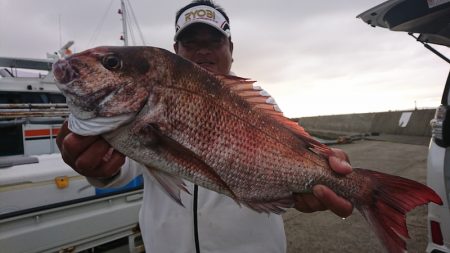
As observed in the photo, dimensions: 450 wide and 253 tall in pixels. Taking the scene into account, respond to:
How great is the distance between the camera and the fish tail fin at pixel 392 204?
166 centimetres

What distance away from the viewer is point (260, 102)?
5.79ft

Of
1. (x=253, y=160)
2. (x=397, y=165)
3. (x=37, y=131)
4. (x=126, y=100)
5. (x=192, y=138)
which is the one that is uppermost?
(x=126, y=100)

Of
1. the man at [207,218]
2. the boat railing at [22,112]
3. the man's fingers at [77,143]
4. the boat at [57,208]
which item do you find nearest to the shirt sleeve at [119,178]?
the man at [207,218]

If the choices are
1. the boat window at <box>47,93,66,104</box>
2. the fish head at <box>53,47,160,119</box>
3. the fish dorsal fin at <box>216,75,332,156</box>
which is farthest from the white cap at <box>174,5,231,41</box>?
the boat window at <box>47,93,66,104</box>

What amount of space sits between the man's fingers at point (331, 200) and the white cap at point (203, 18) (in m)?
1.39

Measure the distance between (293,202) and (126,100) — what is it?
40.0 inches

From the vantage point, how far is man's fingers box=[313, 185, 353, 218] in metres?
1.71

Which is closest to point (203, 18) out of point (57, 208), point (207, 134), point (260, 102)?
point (260, 102)

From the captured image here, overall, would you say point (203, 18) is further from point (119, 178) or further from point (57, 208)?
point (57, 208)

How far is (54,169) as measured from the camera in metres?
3.63

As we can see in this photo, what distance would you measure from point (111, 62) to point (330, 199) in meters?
1.30

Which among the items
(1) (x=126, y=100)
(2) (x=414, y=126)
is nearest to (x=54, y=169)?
(1) (x=126, y=100)

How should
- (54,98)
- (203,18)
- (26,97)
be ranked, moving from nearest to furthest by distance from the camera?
(203,18)
(26,97)
(54,98)

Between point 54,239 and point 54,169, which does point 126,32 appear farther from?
point 54,239
